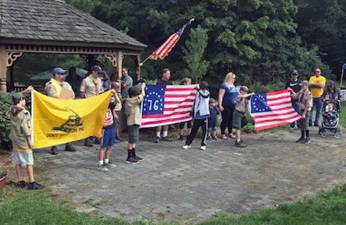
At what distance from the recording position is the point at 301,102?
528 inches

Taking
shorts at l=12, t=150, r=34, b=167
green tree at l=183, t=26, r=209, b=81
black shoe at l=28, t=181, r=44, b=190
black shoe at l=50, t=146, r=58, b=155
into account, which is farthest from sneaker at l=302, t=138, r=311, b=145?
shorts at l=12, t=150, r=34, b=167

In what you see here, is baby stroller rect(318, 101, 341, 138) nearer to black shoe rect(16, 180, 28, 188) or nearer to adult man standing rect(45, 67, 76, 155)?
adult man standing rect(45, 67, 76, 155)

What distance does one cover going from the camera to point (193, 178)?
30.4 feet

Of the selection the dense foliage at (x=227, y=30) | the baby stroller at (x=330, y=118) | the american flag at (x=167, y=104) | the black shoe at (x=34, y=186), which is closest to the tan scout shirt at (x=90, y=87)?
the american flag at (x=167, y=104)

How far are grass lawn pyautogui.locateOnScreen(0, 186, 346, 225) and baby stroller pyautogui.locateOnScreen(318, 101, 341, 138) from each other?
23.2 ft

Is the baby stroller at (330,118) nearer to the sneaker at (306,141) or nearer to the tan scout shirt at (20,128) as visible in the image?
the sneaker at (306,141)

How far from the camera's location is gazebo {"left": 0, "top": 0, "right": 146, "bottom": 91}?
11.7m

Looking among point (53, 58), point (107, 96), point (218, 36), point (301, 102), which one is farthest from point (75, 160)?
point (218, 36)

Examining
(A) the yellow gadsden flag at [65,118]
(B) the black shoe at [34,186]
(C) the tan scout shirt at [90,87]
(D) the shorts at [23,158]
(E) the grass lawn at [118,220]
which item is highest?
(C) the tan scout shirt at [90,87]

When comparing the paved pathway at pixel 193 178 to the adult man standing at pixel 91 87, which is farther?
the adult man standing at pixel 91 87

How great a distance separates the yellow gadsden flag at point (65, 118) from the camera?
9.06 meters

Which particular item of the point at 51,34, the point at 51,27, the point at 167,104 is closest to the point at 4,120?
the point at 51,34

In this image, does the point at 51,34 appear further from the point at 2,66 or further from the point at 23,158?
the point at 23,158

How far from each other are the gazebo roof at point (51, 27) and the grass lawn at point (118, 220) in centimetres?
523
